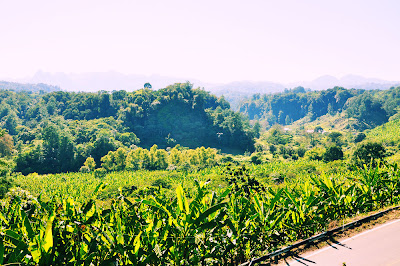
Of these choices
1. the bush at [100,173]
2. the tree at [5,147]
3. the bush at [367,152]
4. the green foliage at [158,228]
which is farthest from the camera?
the tree at [5,147]

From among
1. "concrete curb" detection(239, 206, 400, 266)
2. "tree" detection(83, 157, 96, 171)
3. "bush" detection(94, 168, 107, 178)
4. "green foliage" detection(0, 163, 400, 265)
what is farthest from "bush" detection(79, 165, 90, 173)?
"concrete curb" detection(239, 206, 400, 266)

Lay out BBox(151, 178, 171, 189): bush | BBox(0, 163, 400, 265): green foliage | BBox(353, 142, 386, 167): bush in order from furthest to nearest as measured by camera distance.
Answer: BBox(151, 178, 171, 189): bush
BBox(353, 142, 386, 167): bush
BBox(0, 163, 400, 265): green foliage

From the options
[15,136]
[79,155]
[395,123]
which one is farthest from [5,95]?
[395,123]

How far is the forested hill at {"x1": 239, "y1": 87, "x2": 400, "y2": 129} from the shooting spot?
369 feet

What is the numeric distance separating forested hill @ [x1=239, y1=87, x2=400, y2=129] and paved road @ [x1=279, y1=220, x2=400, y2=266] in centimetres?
11554

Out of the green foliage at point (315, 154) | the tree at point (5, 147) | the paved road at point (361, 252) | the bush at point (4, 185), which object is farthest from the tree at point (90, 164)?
the paved road at point (361, 252)

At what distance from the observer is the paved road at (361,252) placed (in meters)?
5.02

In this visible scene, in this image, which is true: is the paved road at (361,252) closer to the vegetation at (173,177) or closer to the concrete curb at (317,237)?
the concrete curb at (317,237)

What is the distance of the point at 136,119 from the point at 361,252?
82.8 metres

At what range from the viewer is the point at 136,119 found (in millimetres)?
84938

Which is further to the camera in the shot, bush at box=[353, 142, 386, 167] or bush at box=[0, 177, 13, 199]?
bush at box=[353, 142, 386, 167]

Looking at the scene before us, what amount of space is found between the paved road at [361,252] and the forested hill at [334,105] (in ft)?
379

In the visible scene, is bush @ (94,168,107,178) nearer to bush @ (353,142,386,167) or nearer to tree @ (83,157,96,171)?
tree @ (83,157,96,171)

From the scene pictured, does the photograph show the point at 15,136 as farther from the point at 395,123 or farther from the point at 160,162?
the point at 395,123
